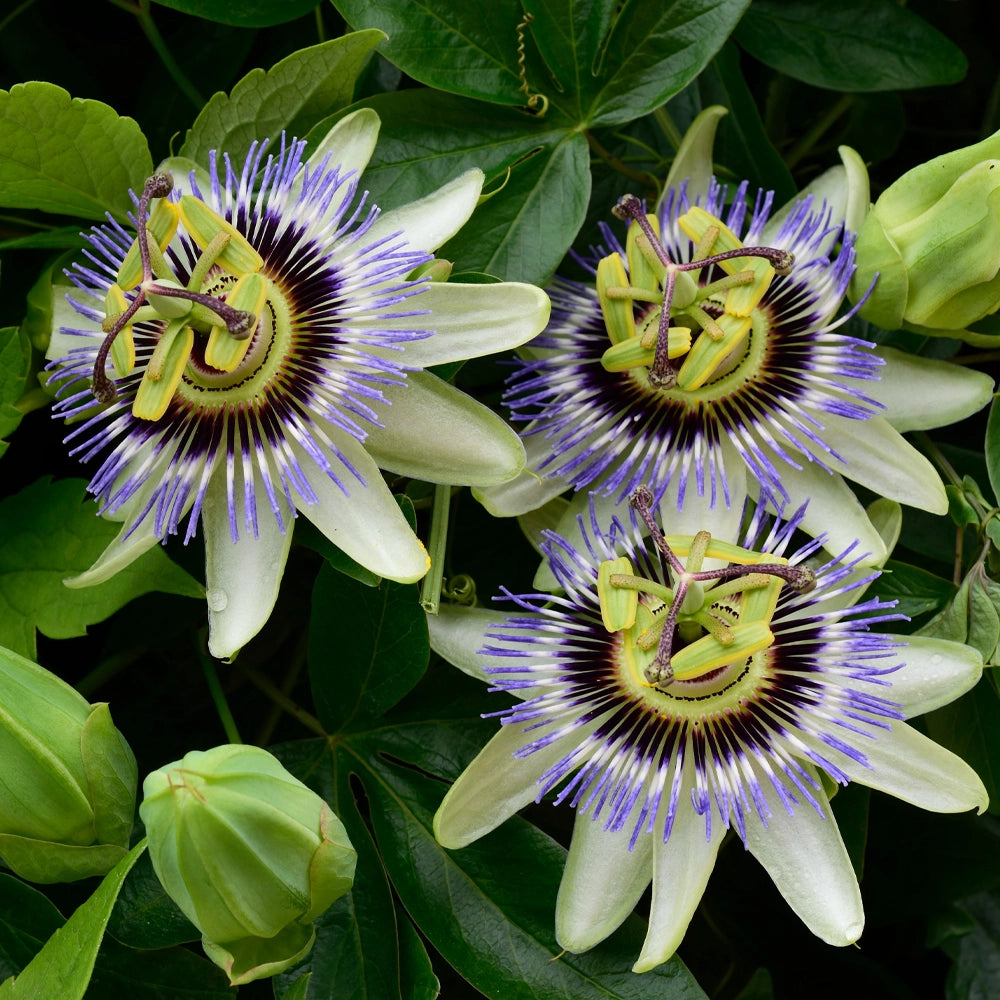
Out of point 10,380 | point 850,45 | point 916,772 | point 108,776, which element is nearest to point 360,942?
point 108,776

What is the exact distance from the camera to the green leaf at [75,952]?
3.90ft

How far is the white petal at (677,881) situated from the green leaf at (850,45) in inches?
40.2

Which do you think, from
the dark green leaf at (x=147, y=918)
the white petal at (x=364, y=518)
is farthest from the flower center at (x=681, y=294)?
the dark green leaf at (x=147, y=918)

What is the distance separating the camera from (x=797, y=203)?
1.51 m

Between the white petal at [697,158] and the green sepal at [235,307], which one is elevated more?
the white petal at [697,158]

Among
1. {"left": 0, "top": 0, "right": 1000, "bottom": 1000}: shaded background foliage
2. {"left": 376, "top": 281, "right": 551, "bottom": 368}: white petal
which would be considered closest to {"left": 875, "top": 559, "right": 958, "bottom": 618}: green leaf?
{"left": 0, "top": 0, "right": 1000, "bottom": 1000}: shaded background foliage

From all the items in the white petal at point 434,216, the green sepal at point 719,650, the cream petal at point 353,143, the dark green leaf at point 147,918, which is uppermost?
the cream petal at point 353,143

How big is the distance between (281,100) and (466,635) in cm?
66

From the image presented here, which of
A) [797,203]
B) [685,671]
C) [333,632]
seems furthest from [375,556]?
[797,203]

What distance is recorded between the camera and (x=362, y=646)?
1.45 m

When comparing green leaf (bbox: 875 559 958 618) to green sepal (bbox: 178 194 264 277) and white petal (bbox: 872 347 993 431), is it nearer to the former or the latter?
white petal (bbox: 872 347 993 431)

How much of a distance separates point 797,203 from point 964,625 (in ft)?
1.81

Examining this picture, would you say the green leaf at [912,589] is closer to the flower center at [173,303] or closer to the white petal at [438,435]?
the white petal at [438,435]

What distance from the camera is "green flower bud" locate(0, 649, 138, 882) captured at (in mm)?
1182
